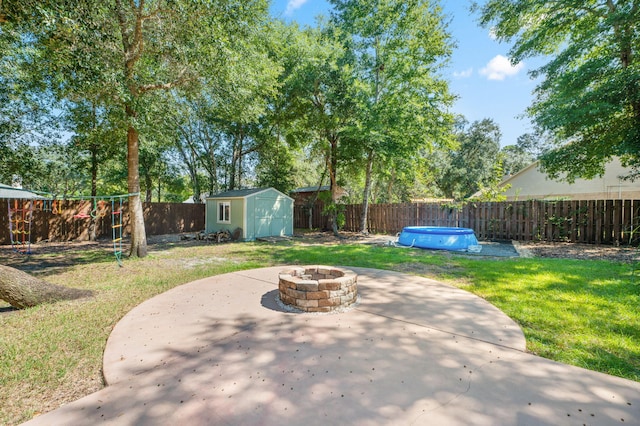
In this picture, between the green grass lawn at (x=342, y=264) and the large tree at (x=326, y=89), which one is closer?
the green grass lawn at (x=342, y=264)

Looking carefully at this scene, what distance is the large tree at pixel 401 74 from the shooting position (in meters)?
12.2

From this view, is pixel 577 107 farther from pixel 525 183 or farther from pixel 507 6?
pixel 525 183

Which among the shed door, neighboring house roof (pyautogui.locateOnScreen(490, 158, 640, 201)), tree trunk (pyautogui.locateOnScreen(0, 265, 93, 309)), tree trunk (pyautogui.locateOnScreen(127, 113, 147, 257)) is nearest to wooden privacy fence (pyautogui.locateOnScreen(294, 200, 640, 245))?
neighboring house roof (pyautogui.locateOnScreen(490, 158, 640, 201))

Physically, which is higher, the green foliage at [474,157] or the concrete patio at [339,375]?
the green foliage at [474,157]

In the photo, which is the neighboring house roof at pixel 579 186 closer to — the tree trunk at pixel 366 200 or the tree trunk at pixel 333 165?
the tree trunk at pixel 366 200

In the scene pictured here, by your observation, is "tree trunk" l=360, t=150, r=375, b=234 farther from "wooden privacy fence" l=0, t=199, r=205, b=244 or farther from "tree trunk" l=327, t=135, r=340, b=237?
"wooden privacy fence" l=0, t=199, r=205, b=244

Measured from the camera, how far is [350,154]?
14672 millimetres

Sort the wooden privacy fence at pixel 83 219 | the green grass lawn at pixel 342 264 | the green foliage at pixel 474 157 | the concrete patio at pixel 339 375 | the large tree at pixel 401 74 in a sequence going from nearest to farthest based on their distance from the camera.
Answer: the concrete patio at pixel 339 375
the green grass lawn at pixel 342 264
the wooden privacy fence at pixel 83 219
the large tree at pixel 401 74
the green foliage at pixel 474 157

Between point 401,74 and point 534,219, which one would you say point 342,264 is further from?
point 401,74

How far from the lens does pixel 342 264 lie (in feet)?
22.6

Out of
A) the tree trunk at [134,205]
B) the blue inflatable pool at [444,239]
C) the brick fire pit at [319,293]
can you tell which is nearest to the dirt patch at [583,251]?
the blue inflatable pool at [444,239]

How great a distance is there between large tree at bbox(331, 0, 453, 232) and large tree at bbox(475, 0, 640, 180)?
2238 millimetres

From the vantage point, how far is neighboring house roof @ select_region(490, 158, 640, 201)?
51.3 feet

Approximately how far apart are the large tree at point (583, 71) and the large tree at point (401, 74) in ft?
7.34
